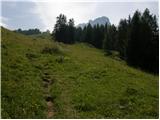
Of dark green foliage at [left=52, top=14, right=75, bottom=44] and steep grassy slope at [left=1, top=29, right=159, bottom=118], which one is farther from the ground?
dark green foliage at [left=52, top=14, right=75, bottom=44]

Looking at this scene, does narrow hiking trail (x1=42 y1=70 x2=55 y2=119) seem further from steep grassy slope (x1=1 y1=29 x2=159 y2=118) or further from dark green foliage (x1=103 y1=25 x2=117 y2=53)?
dark green foliage (x1=103 y1=25 x2=117 y2=53)

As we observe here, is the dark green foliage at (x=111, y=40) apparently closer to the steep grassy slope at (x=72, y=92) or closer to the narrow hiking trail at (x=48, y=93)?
the steep grassy slope at (x=72, y=92)

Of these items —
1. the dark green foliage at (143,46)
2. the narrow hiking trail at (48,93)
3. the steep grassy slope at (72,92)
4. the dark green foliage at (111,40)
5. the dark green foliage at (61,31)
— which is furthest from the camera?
the dark green foliage at (61,31)

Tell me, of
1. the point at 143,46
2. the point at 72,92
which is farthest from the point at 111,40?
the point at 72,92

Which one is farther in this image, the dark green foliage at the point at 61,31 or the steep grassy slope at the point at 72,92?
the dark green foliage at the point at 61,31

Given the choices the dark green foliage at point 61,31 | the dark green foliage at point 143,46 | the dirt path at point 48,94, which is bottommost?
the dirt path at point 48,94

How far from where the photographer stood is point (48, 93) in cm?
2336

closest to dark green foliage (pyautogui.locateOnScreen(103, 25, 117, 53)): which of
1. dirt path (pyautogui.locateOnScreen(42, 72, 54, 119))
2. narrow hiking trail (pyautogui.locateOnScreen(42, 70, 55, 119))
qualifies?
narrow hiking trail (pyautogui.locateOnScreen(42, 70, 55, 119))

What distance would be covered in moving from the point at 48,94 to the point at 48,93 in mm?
316

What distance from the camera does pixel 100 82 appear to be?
1102 inches

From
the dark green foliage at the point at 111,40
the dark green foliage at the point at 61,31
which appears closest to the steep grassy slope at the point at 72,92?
the dark green foliage at the point at 111,40

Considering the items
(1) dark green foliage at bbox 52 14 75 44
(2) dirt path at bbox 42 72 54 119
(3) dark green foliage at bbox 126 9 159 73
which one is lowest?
(2) dirt path at bbox 42 72 54 119

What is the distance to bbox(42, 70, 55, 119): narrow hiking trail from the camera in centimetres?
1902

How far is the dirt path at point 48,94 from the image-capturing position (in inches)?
751
